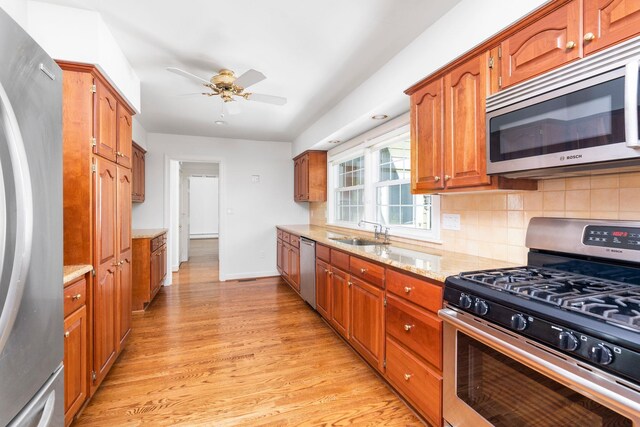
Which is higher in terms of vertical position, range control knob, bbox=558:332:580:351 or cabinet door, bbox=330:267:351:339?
range control knob, bbox=558:332:580:351

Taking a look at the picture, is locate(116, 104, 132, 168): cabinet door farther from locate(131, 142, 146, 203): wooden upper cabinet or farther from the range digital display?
the range digital display

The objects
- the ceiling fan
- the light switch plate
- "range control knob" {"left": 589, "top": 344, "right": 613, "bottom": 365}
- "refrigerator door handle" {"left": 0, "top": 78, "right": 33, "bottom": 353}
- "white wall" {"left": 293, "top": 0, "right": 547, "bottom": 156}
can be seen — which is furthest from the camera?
the ceiling fan

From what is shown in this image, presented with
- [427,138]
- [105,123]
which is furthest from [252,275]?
[427,138]

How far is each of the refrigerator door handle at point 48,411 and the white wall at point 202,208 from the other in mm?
10633

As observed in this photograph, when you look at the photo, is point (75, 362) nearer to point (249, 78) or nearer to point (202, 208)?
point (249, 78)

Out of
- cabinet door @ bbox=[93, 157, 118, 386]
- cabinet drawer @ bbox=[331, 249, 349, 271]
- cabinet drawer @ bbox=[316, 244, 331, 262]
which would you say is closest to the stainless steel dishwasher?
cabinet drawer @ bbox=[316, 244, 331, 262]

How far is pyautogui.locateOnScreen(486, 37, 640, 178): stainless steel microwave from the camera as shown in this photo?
1.04m

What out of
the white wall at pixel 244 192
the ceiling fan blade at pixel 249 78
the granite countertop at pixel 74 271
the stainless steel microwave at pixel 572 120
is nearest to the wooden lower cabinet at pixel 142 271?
the white wall at pixel 244 192

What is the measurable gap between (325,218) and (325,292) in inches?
76.7

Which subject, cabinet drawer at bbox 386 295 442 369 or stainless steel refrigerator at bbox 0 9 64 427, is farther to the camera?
cabinet drawer at bbox 386 295 442 369

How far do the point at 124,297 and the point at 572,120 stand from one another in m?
3.06

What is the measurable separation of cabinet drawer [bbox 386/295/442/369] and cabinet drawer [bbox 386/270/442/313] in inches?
1.8

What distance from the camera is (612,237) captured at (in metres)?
1.29

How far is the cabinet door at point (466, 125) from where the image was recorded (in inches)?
65.6
